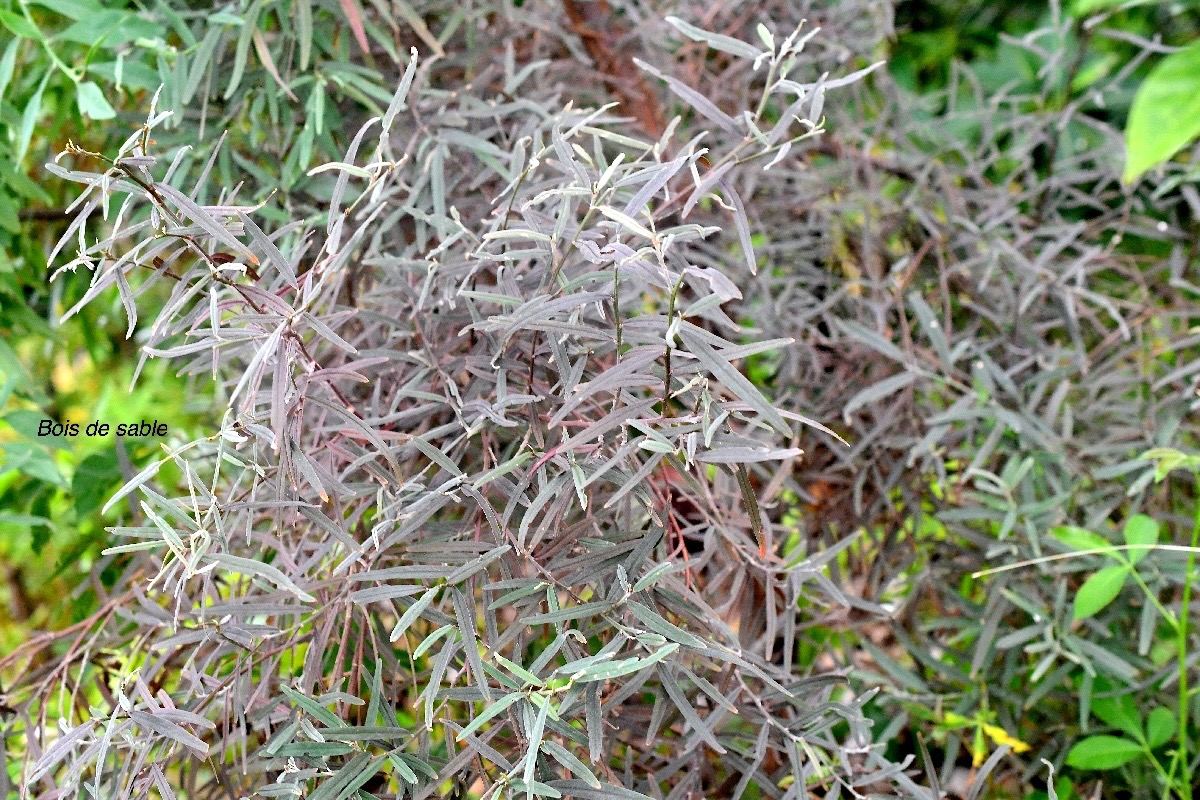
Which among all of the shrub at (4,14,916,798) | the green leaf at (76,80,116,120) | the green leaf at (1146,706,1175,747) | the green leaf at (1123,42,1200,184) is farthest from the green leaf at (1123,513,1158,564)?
the green leaf at (76,80,116,120)

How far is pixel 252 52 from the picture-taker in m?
0.72

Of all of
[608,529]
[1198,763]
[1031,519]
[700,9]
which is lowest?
[1198,763]

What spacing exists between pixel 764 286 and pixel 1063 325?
26 cm

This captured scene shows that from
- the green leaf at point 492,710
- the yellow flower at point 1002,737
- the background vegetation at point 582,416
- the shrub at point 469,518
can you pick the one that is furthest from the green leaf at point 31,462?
the yellow flower at point 1002,737

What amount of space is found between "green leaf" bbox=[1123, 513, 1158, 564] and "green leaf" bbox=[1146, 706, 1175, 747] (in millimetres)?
111

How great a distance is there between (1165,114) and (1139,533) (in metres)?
0.39

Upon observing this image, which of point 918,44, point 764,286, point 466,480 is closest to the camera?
point 466,480

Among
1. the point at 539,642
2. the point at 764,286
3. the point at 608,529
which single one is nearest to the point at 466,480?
the point at 608,529

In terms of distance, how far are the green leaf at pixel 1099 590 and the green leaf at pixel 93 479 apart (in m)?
0.69

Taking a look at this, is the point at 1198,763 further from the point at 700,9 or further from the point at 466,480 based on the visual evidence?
the point at 700,9

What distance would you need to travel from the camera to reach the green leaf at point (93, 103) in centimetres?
62

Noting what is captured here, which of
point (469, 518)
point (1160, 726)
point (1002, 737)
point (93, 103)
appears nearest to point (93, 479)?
point (93, 103)

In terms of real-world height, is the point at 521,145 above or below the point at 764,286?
above

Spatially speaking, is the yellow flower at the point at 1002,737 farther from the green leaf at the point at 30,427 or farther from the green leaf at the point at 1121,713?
the green leaf at the point at 30,427
